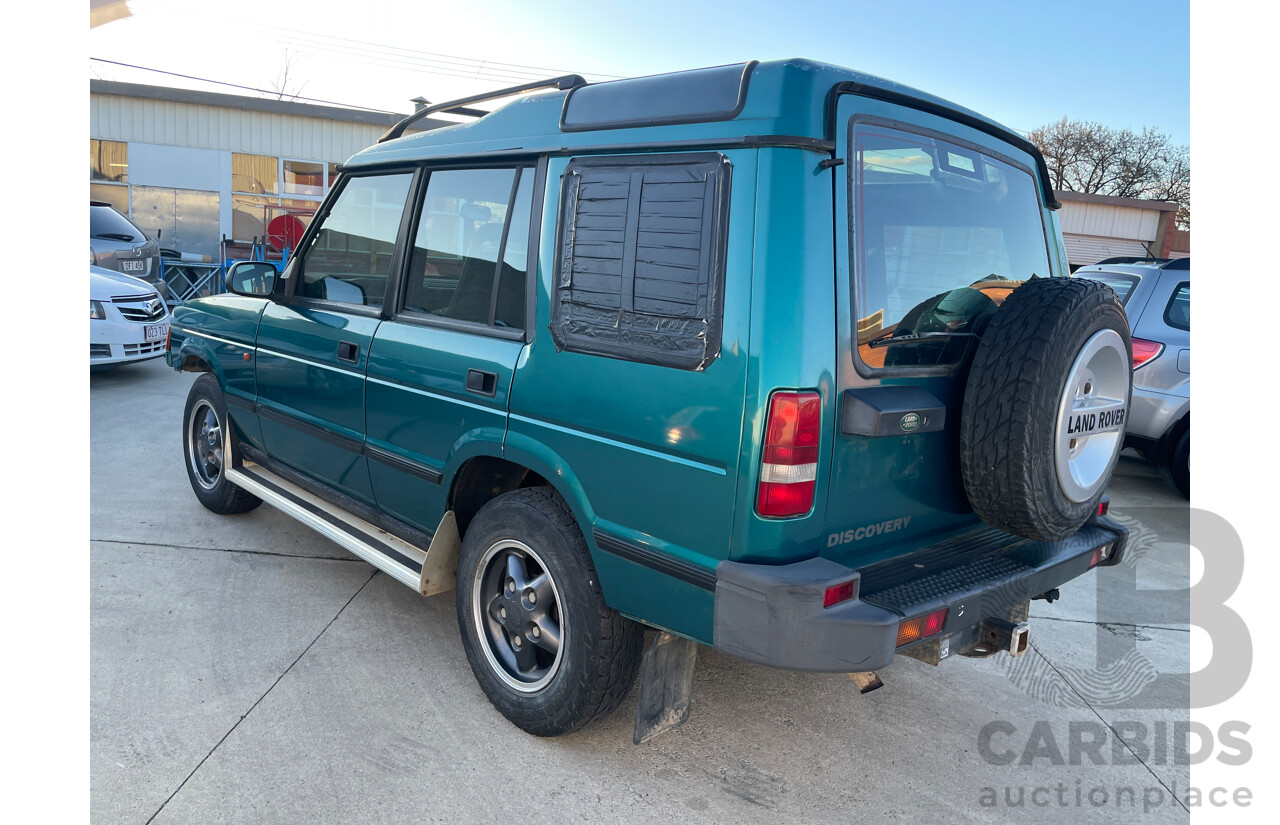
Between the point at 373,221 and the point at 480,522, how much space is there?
60.3 inches

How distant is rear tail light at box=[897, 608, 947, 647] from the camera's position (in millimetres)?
2326

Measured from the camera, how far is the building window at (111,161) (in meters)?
17.3

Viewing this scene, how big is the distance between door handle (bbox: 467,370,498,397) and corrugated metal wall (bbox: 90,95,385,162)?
16.2 metres

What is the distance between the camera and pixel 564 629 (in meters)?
2.76

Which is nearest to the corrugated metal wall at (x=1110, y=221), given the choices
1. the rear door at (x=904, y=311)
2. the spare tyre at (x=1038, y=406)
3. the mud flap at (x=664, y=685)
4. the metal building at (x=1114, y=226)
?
the metal building at (x=1114, y=226)

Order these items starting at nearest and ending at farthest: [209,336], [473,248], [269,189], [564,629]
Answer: [564,629] → [473,248] → [209,336] → [269,189]

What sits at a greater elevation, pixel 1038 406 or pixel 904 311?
pixel 904 311

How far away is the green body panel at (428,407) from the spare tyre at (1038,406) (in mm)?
1483

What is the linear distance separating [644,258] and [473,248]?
95 cm

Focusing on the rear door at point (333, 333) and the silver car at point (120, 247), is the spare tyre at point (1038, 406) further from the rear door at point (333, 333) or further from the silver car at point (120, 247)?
the silver car at point (120, 247)

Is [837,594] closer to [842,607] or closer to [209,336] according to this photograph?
[842,607]

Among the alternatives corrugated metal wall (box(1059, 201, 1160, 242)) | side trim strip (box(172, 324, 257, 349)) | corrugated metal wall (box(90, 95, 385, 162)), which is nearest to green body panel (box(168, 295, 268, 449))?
side trim strip (box(172, 324, 257, 349))

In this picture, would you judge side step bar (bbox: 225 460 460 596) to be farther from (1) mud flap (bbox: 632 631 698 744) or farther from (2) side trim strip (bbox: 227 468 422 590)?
(1) mud flap (bbox: 632 631 698 744)

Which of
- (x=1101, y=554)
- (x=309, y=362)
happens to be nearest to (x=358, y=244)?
(x=309, y=362)
